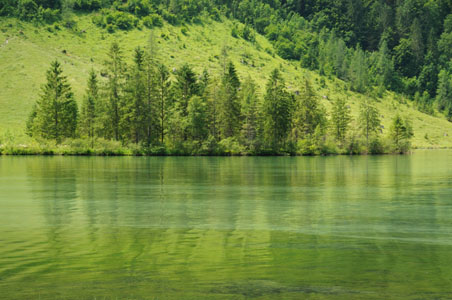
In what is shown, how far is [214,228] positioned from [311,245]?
18.1ft

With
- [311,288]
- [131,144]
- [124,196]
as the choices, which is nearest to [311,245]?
[311,288]

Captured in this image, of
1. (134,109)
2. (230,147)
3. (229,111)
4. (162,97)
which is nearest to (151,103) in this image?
(134,109)

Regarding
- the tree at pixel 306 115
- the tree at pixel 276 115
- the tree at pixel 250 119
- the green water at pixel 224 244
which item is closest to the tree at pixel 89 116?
the tree at pixel 250 119

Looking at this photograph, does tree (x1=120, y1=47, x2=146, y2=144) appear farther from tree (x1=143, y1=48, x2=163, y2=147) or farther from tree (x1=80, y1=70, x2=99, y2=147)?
tree (x1=80, y1=70, x2=99, y2=147)

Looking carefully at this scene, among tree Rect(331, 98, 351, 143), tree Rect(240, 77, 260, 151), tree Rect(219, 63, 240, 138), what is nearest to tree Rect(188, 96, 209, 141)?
tree Rect(219, 63, 240, 138)

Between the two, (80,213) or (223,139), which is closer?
(80,213)

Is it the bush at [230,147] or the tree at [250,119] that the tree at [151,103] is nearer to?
the bush at [230,147]

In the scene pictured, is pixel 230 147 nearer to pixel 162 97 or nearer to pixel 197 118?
pixel 197 118

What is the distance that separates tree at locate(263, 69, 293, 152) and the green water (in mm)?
80878

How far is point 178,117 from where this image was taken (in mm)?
115188

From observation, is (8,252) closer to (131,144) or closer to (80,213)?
(80,213)

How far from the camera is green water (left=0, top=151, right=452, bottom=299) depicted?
14445 millimetres

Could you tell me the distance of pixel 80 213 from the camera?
1144 inches

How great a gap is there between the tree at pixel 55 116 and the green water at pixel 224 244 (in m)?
72.8
